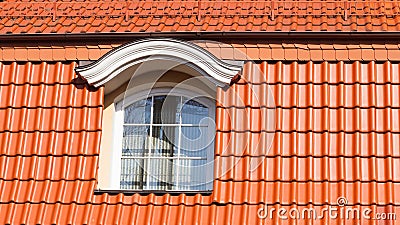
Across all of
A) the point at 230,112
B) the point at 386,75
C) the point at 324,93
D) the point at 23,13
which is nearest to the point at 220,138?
the point at 230,112

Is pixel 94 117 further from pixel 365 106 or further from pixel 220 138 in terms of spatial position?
pixel 365 106

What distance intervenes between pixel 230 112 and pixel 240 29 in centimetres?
89

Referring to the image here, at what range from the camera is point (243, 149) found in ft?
26.3

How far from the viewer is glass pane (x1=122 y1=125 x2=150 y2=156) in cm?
845

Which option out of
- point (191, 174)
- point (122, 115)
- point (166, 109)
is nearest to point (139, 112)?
point (122, 115)

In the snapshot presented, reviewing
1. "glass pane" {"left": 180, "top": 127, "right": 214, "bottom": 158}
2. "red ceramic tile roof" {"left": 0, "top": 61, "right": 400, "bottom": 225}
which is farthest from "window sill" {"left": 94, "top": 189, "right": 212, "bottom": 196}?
"glass pane" {"left": 180, "top": 127, "right": 214, "bottom": 158}

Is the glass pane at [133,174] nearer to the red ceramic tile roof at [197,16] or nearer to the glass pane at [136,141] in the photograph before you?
the glass pane at [136,141]

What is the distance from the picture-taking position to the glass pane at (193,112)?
8.51 metres

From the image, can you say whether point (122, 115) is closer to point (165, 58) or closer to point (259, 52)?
point (165, 58)
